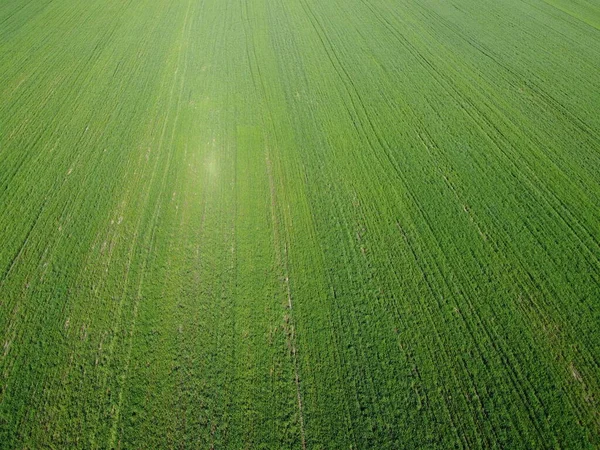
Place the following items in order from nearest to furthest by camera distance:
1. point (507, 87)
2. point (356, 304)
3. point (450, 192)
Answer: point (356, 304)
point (450, 192)
point (507, 87)

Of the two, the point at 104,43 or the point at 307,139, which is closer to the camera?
the point at 307,139

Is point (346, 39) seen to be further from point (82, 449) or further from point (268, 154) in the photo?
point (82, 449)

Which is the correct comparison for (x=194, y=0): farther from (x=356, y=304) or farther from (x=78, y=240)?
(x=356, y=304)

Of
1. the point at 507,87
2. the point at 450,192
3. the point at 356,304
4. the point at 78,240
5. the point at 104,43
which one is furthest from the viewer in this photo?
the point at 104,43

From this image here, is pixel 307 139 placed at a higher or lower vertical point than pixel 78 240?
higher

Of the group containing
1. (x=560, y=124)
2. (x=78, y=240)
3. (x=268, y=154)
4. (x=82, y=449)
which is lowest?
(x=82, y=449)

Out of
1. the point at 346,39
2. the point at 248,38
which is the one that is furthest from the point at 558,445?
the point at 248,38

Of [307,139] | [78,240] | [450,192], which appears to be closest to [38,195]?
[78,240]
